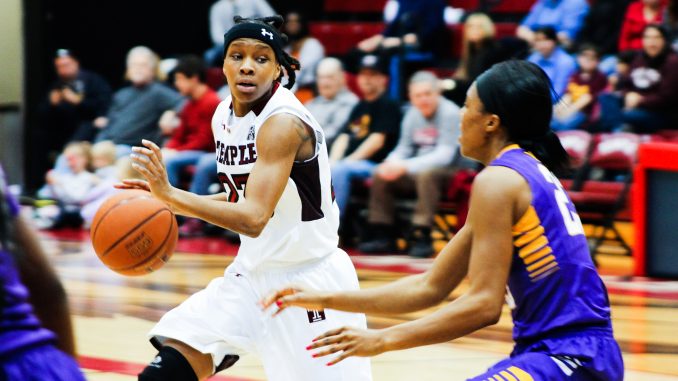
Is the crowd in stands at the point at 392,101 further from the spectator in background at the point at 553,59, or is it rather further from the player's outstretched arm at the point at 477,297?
the player's outstretched arm at the point at 477,297

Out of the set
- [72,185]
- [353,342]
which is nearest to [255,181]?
[353,342]

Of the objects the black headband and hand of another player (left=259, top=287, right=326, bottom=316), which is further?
the black headband

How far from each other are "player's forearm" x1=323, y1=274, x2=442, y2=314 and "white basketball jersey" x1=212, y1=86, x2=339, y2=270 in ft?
3.33

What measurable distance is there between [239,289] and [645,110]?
6.50 metres

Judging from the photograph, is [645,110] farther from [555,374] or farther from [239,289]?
[555,374]

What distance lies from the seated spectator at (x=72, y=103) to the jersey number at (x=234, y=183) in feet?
31.1

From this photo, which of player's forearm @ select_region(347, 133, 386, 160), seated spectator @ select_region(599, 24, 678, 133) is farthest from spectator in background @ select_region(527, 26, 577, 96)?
player's forearm @ select_region(347, 133, 386, 160)

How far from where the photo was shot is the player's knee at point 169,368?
168 inches

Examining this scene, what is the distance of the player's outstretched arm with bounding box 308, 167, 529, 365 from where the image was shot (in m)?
3.26

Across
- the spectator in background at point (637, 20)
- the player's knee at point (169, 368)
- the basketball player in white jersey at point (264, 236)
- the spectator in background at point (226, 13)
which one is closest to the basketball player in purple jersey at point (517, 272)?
the basketball player in white jersey at point (264, 236)

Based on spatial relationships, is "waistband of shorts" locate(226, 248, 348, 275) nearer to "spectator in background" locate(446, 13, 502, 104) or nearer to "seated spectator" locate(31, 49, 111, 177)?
"spectator in background" locate(446, 13, 502, 104)

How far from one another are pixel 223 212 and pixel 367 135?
6675 millimetres

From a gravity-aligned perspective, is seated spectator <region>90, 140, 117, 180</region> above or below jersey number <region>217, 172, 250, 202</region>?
below

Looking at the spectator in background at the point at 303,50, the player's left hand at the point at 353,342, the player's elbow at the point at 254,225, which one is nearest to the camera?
the player's left hand at the point at 353,342
